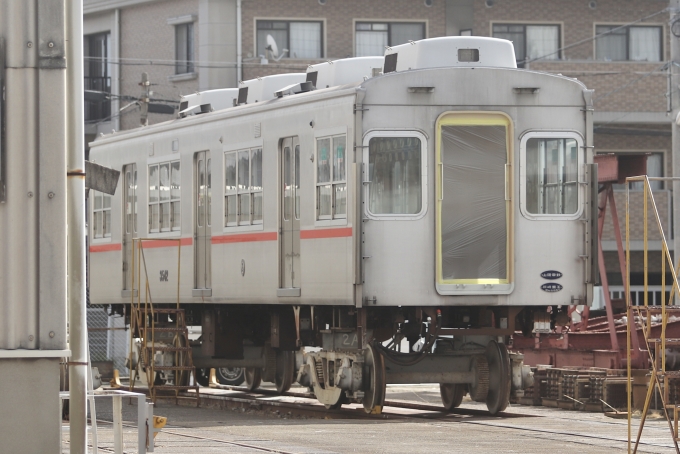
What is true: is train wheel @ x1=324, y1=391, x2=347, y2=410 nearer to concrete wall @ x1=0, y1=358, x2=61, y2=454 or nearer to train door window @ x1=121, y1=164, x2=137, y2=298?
train door window @ x1=121, y1=164, x2=137, y2=298

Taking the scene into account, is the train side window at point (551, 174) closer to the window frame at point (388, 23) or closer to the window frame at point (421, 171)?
the window frame at point (421, 171)

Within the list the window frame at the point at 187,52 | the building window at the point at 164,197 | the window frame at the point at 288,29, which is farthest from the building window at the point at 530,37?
the building window at the point at 164,197

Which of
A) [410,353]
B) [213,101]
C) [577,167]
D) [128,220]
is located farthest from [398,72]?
[128,220]

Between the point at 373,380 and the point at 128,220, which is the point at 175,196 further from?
the point at 373,380

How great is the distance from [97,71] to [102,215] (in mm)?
16958

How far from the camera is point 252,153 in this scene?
18875mm

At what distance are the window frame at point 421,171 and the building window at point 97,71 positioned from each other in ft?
77.7

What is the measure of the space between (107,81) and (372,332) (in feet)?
79.8

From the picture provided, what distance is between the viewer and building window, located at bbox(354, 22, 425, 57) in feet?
120

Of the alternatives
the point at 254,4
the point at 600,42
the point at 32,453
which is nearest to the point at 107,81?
the point at 254,4

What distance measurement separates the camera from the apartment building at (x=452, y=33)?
35969 mm

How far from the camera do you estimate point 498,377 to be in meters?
17.3

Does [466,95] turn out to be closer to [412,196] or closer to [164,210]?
[412,196]

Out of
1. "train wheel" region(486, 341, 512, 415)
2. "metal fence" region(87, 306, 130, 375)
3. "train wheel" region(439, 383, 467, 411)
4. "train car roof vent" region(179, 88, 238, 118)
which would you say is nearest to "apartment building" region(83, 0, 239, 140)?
"metal fence" region(87, 306, 130, 375)
